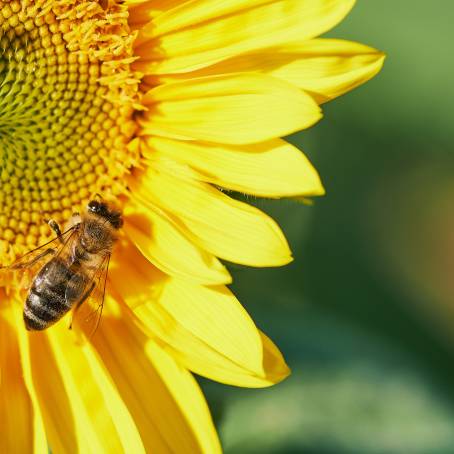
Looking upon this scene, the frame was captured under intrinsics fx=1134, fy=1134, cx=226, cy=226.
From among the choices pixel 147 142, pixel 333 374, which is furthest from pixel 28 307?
pixel 333 374

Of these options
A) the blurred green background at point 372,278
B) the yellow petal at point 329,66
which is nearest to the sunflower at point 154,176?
the yellow petal at point 329,66

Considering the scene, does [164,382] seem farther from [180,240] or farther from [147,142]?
[147,142]

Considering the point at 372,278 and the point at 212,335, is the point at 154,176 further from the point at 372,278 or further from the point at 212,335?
the point at 372,278

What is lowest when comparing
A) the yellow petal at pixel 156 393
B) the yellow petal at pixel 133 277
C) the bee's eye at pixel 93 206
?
the yellow petal at pixel 156 393

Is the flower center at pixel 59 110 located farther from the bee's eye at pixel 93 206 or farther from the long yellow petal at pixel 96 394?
the long yellow petal at pixel 96 394

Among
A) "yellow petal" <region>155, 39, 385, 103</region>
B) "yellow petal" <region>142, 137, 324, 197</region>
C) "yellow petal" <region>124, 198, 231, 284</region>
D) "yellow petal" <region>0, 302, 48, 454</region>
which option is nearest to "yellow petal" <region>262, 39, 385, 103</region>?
"yellow petal" <region>155, 39, 385, 103</region>

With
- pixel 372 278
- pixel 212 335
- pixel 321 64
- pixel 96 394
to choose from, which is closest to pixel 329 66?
pixel 321 64
